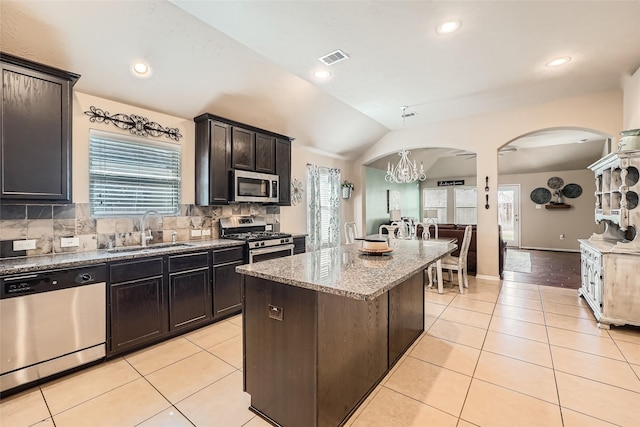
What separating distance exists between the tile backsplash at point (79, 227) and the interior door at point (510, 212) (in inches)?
366

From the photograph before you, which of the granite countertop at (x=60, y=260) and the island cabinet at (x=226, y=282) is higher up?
the granite countertop at (x=60, y=260)

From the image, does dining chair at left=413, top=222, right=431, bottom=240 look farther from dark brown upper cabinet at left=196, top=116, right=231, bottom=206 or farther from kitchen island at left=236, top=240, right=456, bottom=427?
dark brown upper cabinet at left=196, top=116, right=231, bottom=206

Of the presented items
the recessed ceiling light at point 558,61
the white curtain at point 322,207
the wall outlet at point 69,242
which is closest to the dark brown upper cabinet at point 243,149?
the white curtain at point 322,207

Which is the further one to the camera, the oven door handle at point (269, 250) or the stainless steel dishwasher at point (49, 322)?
the oven door handle at point (269, 250)

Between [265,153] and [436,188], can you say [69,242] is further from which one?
[436,188]

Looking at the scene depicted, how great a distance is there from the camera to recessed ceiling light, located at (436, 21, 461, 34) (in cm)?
265

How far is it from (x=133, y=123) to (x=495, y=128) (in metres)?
5.54

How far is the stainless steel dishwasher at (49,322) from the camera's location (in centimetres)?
199

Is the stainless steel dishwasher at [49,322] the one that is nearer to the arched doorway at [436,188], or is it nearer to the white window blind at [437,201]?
the arched doorway at [436,188]

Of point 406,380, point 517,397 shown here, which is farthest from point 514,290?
point 406,380

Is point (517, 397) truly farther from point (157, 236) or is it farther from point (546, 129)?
point (546, 129)

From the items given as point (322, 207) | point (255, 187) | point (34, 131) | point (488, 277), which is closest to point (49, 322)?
point (34, 131)

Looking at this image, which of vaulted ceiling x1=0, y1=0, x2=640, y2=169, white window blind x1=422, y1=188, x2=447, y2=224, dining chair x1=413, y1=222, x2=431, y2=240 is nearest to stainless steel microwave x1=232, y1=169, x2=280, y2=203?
vaulted ceiling x1=0, y1=0, x2=640, y2=169

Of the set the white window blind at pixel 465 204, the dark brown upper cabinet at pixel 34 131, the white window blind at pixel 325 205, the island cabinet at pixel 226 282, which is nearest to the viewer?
the dark brown upper cabinet at pixel 34 131
